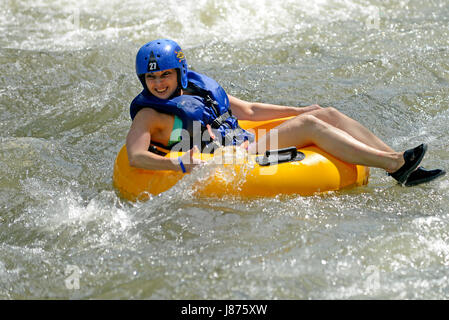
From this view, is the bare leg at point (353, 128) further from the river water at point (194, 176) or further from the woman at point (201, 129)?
the river water at point (194, 176)

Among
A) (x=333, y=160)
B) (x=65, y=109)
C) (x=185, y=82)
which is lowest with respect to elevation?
(x=65, y=109)

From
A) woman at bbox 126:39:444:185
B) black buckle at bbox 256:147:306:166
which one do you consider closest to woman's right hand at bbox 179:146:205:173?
woman at bbox 126:39:444:185

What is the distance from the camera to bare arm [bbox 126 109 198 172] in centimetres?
445

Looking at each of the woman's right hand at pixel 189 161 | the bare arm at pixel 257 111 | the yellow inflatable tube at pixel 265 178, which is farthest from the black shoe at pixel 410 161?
the woman's right hand at pixel 189 161

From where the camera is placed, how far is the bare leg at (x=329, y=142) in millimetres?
4453

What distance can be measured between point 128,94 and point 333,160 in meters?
3.39

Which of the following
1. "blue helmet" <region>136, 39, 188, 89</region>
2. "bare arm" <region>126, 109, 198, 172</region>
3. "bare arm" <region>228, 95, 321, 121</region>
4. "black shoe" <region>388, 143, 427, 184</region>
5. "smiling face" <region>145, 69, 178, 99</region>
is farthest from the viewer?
"bare arm" <region>228, 95, 321, 121</region>

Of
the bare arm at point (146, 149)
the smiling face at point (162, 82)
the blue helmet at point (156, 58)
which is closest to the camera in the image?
the bare arm at point (146, 149)

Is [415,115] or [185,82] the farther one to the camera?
[415,115]

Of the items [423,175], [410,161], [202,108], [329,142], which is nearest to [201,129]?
→ [202,108]

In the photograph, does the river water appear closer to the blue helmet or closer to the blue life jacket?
the blue life jacket

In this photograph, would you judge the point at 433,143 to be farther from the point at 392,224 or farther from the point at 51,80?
the point at 51,80
